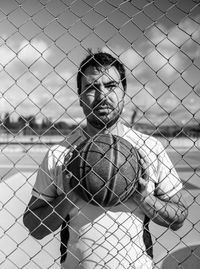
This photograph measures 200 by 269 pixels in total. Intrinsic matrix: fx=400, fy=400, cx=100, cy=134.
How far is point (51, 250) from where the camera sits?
4980 mm

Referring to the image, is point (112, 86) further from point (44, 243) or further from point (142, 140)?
point (44, 243)

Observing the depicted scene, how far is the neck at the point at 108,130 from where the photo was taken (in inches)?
91.8

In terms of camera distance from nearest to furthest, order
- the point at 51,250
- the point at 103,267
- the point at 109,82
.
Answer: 1. the point at 103,267
2. the point at 109,82
3. the point at 51,250

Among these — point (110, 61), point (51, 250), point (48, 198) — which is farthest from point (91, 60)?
point (51, 250)

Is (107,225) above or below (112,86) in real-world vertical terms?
below

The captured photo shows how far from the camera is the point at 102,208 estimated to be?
2.21m

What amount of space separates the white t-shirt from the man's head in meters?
0.26

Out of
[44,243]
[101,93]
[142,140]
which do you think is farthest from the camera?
[44,243]

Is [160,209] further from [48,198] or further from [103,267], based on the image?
[48,198]

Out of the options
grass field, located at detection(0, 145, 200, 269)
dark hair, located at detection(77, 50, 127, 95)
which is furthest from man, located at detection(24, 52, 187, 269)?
grass field, located at detection(0, 145, 200, 269)

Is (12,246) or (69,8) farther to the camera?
(12,246)

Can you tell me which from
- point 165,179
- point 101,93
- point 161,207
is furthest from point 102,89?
point 161,207

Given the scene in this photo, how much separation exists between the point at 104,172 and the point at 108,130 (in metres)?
0.28

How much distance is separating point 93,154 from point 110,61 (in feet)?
1.94
